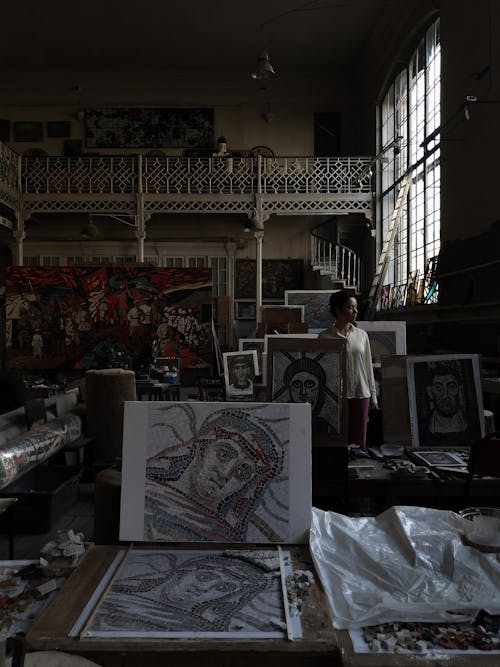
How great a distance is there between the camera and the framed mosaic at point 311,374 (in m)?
2.88

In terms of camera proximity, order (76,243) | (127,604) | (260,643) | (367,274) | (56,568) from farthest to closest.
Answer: (76,243)
(367,274)
(56,568)
(127,604)
(260,643)

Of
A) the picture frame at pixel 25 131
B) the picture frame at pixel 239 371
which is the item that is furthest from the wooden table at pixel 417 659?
the picture frame at pixel 25 131

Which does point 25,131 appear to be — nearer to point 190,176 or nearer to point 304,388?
point 190,176

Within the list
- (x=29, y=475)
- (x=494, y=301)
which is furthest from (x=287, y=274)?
(x=29, y=475)

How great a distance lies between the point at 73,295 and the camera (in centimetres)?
1127

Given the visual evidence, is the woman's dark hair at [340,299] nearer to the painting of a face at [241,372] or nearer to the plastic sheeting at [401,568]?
the plastic sheeting at [401,568]

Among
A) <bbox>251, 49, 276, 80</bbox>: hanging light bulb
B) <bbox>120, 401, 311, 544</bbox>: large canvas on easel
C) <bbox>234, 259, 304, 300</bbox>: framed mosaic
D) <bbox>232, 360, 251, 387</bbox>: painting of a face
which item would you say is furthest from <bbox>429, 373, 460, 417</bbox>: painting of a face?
<bbox>234, 259, 304, 300</bbox>: framed mosaic

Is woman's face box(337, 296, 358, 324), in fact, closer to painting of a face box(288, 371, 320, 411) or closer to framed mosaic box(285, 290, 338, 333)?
painting of a face box(288, 371, 320, 411)

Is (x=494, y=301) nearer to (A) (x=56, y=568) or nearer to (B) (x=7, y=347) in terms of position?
(A) (x=56, y=568)

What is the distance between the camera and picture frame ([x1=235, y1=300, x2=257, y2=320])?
1620 cm

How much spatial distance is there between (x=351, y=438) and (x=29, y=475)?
10.1 feet

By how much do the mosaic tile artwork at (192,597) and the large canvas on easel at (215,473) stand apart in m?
0.08

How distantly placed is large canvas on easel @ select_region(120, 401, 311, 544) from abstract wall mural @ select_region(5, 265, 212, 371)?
9428mm

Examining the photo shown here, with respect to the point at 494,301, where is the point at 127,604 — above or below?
below
